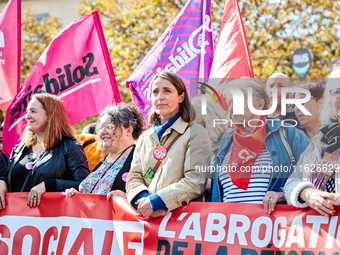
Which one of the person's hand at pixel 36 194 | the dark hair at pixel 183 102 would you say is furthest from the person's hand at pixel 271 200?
the person's hand at pixel 36 194

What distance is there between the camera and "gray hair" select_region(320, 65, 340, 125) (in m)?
2.82

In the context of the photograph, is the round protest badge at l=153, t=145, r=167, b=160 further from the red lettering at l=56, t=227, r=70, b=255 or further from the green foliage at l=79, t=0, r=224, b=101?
the green foliage at l=79, t=0, r=224, b=101

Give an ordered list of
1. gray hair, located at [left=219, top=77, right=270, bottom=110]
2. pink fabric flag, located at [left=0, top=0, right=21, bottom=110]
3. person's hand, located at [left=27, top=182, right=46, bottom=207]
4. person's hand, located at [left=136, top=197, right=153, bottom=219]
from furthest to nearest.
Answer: pink fabric flag, located at [left=0, top=0, right=21, bottom=110]
person's hand, located at [left=27, top=182, right=46, bottom=207]
gray hair, located at [left=219, top=77, right=270, bottom=110]
person's hand, located at [left=136, top=197, right=153, bottom=219]

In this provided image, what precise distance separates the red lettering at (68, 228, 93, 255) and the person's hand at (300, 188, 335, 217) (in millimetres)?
1745

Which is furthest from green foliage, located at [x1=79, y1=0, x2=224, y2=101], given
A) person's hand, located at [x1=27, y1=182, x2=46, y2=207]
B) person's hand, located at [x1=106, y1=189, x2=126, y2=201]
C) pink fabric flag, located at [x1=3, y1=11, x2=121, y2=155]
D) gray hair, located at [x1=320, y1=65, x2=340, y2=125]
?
gray hair, located at [x1=320, y1=65, x2=340, y2=125]

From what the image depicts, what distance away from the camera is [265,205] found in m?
2.95

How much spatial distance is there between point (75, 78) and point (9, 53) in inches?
50.2

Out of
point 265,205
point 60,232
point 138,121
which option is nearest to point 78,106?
point 138,121

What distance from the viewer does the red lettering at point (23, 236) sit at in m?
3.70

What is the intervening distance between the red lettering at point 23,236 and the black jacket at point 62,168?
1.24 ft

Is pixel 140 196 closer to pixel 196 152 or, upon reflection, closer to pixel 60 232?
pixel 196 152

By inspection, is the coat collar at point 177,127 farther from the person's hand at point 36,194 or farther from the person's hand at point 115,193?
the person's hand at point 36,194

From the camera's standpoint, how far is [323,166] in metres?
2.77

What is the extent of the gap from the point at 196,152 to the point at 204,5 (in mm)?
2723
